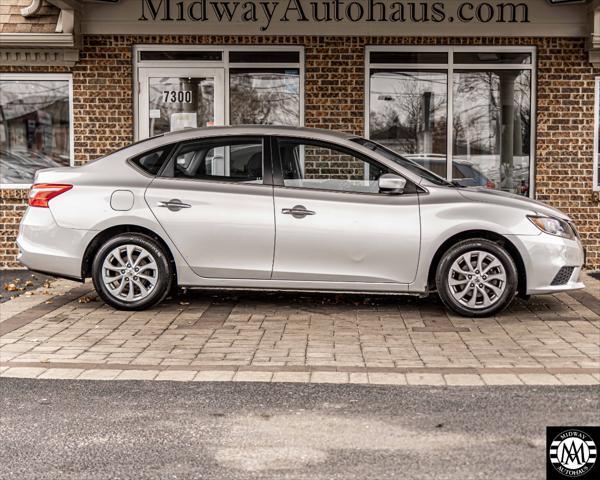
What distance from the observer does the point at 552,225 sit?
932cm

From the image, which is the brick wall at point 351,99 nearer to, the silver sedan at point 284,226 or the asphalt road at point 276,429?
the silver sedan at point 284,226

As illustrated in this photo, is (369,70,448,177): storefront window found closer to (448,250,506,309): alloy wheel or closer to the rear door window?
the rear door window

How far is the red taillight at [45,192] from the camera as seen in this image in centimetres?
966

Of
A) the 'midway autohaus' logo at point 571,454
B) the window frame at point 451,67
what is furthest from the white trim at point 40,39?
the 'midway autohaus' logo at point 571,454

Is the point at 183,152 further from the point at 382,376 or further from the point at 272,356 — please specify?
the point at 382,376

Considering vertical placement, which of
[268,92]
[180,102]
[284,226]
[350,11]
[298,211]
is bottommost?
[284,226]

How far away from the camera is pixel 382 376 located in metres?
6.88

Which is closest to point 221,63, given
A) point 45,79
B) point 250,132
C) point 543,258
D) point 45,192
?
point 45,79

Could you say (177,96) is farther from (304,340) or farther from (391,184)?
(304,340)

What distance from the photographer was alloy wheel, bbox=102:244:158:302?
948 centimetres

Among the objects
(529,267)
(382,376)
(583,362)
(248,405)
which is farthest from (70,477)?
(529,267)

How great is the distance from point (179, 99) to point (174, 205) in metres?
4.43

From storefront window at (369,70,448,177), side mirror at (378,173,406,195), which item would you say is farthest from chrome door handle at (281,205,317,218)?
storefront window at (369,70,448,177)

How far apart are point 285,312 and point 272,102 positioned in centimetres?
456
